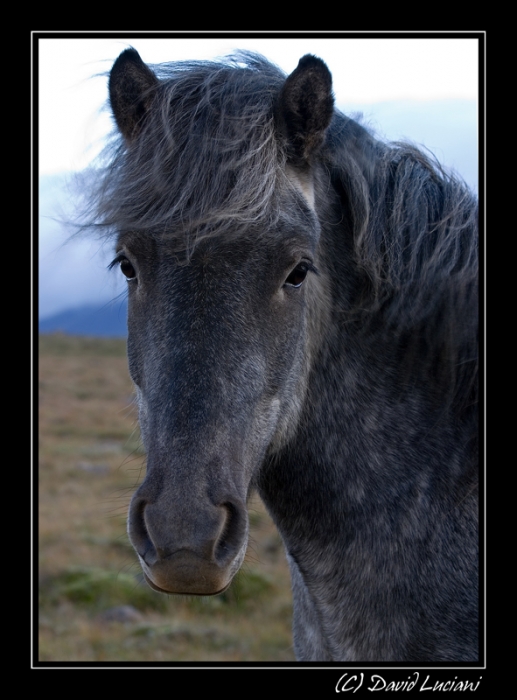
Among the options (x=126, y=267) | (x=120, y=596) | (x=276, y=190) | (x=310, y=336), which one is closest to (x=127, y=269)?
(x=126, y=267)

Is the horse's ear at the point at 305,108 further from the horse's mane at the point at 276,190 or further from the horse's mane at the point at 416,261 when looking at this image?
the horse's mane at the point at 416,261

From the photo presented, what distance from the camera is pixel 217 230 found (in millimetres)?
2758

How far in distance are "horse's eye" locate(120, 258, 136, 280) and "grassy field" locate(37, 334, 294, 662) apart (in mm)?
833

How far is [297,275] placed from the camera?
9.75 ft

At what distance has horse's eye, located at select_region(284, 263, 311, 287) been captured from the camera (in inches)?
116

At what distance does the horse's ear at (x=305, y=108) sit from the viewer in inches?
119

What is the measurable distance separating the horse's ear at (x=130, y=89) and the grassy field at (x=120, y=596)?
148cm

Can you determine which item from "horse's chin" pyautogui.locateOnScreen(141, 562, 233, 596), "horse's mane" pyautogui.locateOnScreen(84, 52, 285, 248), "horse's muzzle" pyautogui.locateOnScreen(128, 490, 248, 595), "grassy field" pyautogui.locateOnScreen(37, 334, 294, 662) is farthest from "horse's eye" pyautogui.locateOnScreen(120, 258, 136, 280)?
"horse's chin" pyautogui.locateOnScreen(141, 562, 233, 596)

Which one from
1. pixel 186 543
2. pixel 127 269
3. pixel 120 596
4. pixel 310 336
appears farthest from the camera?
pixel 120 596

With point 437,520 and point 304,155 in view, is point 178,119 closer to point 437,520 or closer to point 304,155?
point 304,155

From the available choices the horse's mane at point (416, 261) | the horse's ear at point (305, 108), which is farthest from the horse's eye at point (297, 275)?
the horse's ear at point (305, 108)

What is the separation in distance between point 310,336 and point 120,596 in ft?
27.3

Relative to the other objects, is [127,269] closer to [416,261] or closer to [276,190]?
[276,190]
